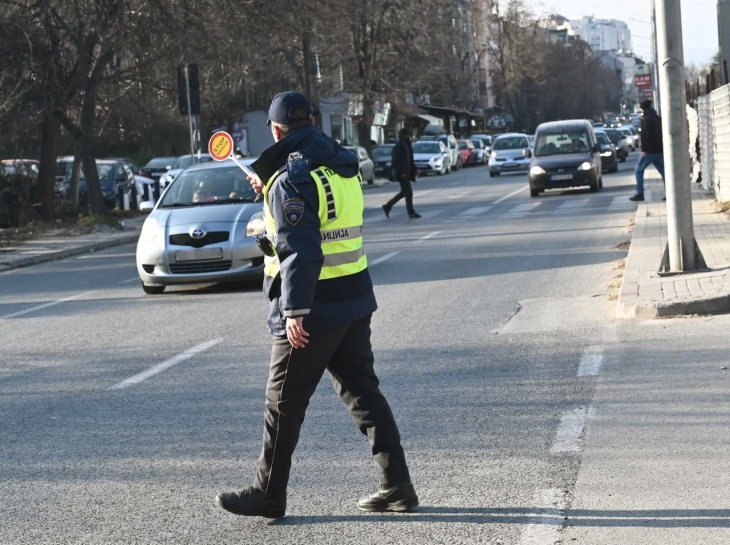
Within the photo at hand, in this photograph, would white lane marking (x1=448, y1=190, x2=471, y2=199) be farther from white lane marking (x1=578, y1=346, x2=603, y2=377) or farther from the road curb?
white lane marking (x1=578, y1=346, x2=603, y2=377)

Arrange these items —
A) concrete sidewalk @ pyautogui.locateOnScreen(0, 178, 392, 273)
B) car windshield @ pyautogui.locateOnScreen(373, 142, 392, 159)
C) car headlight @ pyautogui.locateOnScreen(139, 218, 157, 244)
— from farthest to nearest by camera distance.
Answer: car windshield @ pyautogui.locateOnScreen(373, 142, 392, 159) → concrete sidewalk @ pyautogui.locateOnScreen(0, 178, 392, 273) → car headlight @ pyautogui.locateOnScreen(139, 218, 157, 244)

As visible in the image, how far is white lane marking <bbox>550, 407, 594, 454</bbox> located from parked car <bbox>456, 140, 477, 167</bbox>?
56731 millimetres

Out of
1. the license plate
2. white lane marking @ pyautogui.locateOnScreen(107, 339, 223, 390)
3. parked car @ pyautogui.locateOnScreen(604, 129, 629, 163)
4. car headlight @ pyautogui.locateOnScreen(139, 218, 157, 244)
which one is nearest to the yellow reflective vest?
white lane marking @ pyautogui.locateOnScreen(107, 339, 223, 390)

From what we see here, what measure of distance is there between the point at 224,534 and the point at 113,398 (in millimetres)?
3253

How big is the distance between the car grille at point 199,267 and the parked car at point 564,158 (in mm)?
17504

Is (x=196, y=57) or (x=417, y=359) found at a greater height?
(x=196, y=57)

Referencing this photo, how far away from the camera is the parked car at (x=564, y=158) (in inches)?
1186

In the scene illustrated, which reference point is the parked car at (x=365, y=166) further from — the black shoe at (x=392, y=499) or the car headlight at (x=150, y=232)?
the black shoe at (x=392, y=499)

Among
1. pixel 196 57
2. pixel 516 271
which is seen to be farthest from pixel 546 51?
pixel 516 271

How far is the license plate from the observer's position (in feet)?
45.2

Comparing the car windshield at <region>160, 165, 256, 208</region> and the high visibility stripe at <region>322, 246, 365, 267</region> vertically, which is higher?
the car windshield at <region>160, 165, 256, 208</region>

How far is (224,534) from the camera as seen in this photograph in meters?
4.93

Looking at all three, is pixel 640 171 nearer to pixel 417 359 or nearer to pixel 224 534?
pixel 417 359

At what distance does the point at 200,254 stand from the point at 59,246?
32.2 ft
